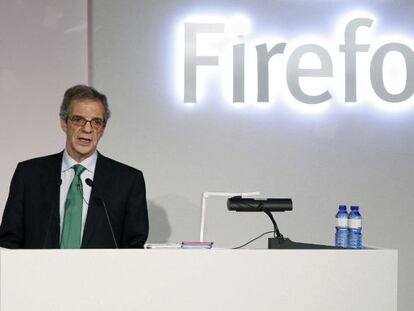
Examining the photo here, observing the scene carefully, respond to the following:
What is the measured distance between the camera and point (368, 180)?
→ 4867 mm

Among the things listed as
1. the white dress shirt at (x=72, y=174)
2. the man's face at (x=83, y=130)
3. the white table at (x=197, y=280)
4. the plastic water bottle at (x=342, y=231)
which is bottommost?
the white table at (x=197, y=280)

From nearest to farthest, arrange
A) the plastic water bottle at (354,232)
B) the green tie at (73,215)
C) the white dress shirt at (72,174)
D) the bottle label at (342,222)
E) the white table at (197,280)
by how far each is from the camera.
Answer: the white table at (197,280) < the plastic water bottle at (354,232) < the bottle label at (342,222) < the green tie at (73,215) < the white dress shirt at (72,174)

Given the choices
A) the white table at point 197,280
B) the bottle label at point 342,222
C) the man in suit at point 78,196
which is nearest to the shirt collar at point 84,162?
the man in suit at point 78,196

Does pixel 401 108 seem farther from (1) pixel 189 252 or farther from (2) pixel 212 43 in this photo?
(1) pixel 189 252

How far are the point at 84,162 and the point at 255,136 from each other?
1683 mm

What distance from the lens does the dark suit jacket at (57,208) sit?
128 inches

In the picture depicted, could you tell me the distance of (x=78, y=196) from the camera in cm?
327

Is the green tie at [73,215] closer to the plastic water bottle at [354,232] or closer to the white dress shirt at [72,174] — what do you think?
the white dress shirt at [72,174]

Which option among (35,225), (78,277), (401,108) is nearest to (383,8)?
(401,108)

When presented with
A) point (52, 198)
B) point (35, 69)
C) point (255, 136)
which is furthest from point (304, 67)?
point (52, 198)

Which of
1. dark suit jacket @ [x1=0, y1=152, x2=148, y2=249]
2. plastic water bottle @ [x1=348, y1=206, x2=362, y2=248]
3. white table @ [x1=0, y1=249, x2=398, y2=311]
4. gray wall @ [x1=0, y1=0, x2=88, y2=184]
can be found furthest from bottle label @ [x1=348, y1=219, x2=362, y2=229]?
gray wall @ [x1=0, y1=0, x2=88, y2=184]

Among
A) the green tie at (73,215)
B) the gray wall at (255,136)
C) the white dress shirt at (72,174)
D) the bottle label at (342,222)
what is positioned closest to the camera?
the bottle label at (342,222)

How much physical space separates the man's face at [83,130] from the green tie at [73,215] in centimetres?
9

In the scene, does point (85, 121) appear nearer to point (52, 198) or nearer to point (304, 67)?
point (52, 198)
